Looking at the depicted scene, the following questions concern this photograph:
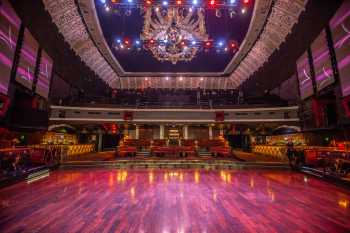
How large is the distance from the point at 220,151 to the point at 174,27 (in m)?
7.77

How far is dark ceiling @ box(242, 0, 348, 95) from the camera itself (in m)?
7.30

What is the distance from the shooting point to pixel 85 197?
12.5 ft

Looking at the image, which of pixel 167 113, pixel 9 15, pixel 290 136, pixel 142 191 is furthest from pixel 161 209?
pixel 290 136

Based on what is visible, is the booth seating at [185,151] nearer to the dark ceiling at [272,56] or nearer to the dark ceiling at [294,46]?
the dark ceiling at [272,56]

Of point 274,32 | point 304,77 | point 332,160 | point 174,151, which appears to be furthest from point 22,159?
point 304,77

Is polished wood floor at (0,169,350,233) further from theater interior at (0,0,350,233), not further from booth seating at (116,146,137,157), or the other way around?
booth seating at (116,146,137,157)

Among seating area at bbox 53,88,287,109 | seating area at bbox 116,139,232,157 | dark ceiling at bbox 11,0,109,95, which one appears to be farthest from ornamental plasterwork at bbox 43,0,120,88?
seating area at bbox 116,139,232,157

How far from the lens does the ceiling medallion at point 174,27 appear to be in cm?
925

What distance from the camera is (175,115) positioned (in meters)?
16.2

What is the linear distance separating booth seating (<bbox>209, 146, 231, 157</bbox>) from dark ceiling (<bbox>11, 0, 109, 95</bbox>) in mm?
10862

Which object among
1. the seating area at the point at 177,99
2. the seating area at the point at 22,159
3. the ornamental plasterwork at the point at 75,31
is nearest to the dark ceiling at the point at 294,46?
the seating area at the point at 177,99

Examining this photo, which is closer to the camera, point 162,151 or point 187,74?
point 162,151

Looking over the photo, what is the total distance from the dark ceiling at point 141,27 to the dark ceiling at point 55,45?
2369mm

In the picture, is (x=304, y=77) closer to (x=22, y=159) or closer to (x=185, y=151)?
(x=185, y=151)
